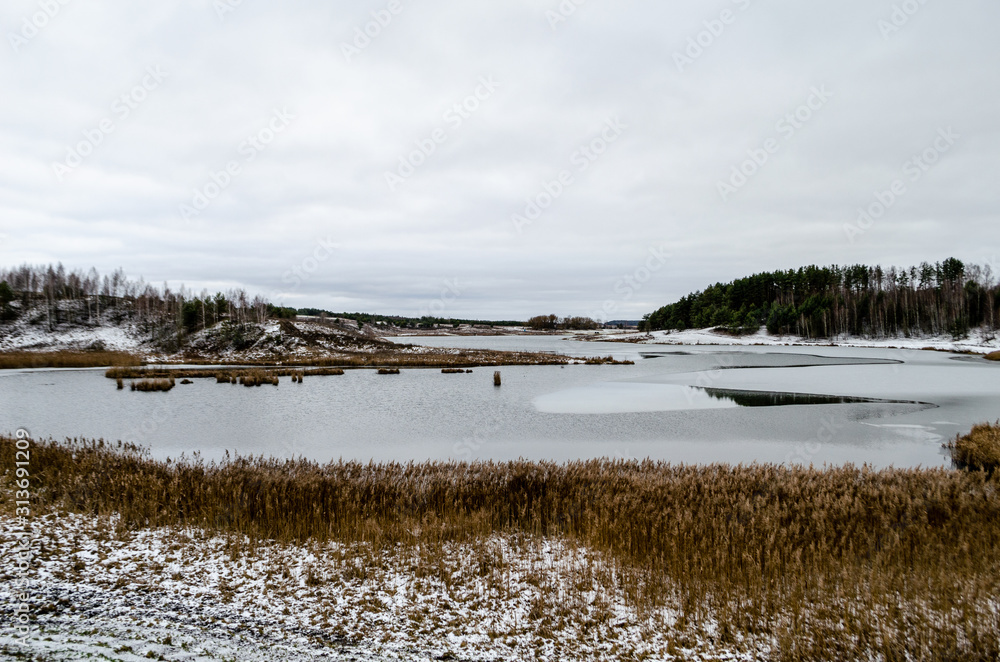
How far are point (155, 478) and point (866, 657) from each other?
1135cm

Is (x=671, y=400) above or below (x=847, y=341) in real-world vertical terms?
below

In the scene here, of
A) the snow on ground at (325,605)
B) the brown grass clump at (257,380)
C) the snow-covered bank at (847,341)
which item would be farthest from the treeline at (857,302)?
the snow on ground at (325,605)

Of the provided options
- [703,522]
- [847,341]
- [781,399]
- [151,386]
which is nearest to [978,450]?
[703,522]

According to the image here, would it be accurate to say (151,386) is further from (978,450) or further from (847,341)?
(847,341)

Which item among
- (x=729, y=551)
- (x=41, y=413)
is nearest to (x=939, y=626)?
(x=729, y=551)

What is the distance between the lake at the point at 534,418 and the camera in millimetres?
15773

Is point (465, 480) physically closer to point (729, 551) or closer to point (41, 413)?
point (729, 551)

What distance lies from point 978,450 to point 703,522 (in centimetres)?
1238

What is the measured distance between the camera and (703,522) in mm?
7746

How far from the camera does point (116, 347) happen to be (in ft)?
278

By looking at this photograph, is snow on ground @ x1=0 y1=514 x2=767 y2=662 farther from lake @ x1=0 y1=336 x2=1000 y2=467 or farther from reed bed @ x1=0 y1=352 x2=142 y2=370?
reed bed @ x1=0 y1=352 x2=142 y2=370

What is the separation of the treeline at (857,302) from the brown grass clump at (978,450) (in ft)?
362

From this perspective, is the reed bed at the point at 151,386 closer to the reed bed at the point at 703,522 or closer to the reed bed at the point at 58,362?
the reed bed at the point at 703,522

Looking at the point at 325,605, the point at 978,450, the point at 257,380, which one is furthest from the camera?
the point at 257,380
